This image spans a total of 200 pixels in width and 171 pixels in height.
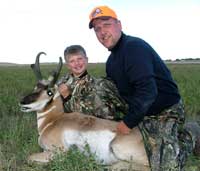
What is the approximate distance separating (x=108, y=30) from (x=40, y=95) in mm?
1233

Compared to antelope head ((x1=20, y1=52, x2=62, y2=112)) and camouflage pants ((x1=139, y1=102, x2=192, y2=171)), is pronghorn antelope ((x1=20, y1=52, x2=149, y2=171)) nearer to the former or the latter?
antelope head ((x1=20, y1=52, x2=62, y2=112))

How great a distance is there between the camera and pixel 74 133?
606 centimetres

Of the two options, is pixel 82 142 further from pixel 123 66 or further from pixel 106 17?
pixel 106 17

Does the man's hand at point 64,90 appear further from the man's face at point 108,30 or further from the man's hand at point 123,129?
the man's hand at point 123,129

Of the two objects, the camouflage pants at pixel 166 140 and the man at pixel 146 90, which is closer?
the man at pixel 146 90

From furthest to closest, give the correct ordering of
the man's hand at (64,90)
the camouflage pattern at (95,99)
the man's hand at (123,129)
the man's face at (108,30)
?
the camouflage pattern at (95,99) → the man's hand at (64,90) → the man's face at (108,30) → the man's hand at (123,129)

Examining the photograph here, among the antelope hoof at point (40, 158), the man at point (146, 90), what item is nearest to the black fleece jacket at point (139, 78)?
the man at point (146, 90)

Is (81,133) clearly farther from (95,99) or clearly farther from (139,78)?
(139,78)

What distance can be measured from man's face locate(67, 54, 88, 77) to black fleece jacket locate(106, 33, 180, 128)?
382 mm

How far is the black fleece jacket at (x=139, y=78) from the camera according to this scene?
5629 mm

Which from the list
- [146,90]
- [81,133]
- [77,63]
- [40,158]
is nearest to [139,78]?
[146,90]

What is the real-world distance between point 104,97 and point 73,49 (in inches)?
32.2

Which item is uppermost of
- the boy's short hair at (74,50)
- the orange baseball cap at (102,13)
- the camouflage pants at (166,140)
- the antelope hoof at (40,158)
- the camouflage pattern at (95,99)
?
the orange baseball cap at (102,13)

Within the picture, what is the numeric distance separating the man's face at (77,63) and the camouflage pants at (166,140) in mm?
1230
